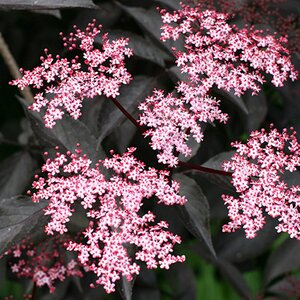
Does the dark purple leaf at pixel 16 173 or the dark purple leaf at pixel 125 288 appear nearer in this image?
the dark purple leaf at pixel 125 288

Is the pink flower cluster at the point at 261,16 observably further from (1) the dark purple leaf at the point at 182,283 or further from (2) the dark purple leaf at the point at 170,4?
(1) the dark purple leaf at the point at 182,283

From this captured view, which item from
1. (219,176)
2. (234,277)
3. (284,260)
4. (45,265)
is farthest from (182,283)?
(219,176)

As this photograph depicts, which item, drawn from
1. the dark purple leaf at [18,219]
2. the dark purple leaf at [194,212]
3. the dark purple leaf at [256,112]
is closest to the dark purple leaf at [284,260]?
the dark purple leaf at [256,112]

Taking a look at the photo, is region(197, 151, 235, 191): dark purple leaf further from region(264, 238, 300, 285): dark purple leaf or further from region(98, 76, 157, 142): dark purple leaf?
region(264, 238, 300, 285): dark purple leaf

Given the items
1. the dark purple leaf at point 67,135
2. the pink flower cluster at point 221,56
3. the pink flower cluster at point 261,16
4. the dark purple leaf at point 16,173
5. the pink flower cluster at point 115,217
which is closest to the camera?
the pink flower cluster at point 115,217

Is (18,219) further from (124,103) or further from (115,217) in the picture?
(124,103)

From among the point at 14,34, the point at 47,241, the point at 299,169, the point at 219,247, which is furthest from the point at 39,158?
the point at 299,169
